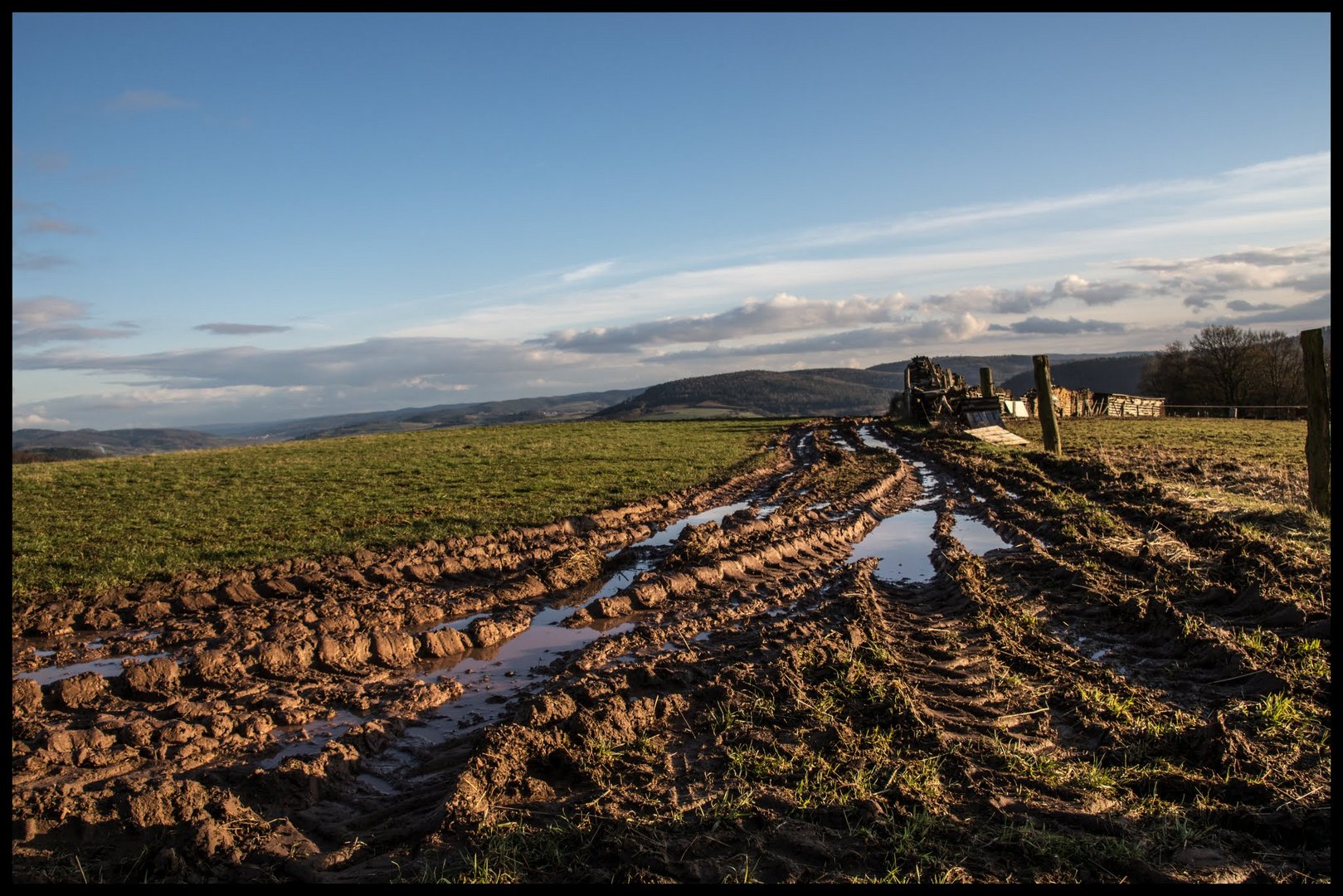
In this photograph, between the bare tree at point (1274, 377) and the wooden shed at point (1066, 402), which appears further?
the bare tree at point (1274, 377)

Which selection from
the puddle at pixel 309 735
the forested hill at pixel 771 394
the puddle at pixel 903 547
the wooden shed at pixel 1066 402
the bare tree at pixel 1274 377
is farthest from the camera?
the forested hill at pixel 771 394

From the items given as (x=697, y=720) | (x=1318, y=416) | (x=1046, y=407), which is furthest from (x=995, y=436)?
(x=697, y=720)

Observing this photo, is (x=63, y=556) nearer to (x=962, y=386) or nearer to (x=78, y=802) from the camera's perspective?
(x=78, y=802)

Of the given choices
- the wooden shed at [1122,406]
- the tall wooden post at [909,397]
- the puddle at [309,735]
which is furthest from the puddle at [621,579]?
the wooden shed at [1122,406]

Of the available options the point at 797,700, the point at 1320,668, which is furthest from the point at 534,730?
the point at 1320,668

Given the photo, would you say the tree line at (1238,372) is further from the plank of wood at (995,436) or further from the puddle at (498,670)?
the puddle at (498,670)

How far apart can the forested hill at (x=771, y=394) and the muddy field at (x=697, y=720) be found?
4075 inches

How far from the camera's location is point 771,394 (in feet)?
475

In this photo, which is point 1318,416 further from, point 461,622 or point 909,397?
point 909,397

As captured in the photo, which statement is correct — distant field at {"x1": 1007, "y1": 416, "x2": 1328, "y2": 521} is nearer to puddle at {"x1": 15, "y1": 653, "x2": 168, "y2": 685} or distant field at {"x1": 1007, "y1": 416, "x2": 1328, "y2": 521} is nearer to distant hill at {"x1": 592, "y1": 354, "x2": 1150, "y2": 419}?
puddle at {"x1": 15, "y1": 653, "x2": 168, "y2": 685}

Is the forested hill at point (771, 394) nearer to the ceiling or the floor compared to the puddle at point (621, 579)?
nearer to the ceiling

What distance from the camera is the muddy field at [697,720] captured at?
349 centimetres

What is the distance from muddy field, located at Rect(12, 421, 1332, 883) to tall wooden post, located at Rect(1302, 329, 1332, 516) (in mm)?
1553

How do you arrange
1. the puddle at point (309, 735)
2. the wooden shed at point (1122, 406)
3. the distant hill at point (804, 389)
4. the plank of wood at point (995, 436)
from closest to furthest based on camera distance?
the puddle at point (309, 735), the plank of wood at point (995, 436), the wooden shed at point (1122, 406), the distant hill at point (804, 389)
